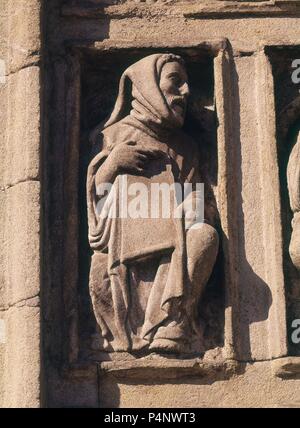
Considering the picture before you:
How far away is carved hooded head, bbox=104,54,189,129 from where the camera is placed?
1099cm

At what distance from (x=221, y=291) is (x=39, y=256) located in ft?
3.54

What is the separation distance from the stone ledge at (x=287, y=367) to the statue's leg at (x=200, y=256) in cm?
59

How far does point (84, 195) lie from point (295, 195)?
4.06ft

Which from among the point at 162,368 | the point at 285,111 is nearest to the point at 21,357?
the point at 162,368

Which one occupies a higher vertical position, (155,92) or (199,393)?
(155,92)

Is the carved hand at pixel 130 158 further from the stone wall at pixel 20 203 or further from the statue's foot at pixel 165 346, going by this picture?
the statue's foot at pixel 165 346

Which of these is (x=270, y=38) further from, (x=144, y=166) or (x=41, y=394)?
(x=41, y=394)

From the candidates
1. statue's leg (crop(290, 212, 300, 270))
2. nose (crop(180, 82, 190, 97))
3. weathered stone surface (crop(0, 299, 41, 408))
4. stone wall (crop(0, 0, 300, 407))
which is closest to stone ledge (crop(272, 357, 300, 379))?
stone wall (crop(0, 0, 300, 407))

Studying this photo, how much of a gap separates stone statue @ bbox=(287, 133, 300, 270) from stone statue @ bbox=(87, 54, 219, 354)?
18.4 inches

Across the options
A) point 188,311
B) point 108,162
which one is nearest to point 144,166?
point 108,162

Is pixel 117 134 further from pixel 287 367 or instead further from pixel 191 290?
pixel 287 367

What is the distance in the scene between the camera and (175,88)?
11062 mm

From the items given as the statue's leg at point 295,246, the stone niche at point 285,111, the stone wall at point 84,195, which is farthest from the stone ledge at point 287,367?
the stone niche at point 285,111

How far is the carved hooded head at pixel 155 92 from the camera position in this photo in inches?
433
